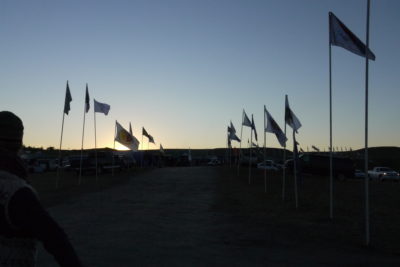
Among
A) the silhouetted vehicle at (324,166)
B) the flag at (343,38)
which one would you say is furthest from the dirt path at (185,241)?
the silhouetted vehicle at (324,166)

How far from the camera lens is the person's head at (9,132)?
2.74 m

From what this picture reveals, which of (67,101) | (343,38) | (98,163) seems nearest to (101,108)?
(67,101)

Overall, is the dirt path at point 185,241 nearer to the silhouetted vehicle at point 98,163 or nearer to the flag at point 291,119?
the flag at point 291,119

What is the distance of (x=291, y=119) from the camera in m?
19.7

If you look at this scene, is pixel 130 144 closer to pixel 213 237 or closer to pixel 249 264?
pixel 213 237

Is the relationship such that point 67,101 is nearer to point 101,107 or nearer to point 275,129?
point 101,107

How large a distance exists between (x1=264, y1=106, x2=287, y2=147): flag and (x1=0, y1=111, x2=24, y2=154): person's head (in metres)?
20.2

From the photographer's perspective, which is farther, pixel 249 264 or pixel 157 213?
pixel 157 213

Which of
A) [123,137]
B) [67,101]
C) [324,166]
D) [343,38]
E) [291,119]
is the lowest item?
[324,166]

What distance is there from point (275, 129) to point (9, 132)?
2098 cm

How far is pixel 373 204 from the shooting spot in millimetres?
21156

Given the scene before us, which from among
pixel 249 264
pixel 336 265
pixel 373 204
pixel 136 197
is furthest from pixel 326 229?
pixel 136 197

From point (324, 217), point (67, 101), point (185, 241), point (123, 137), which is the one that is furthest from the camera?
point (123, 137)

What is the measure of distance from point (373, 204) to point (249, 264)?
1409cm
